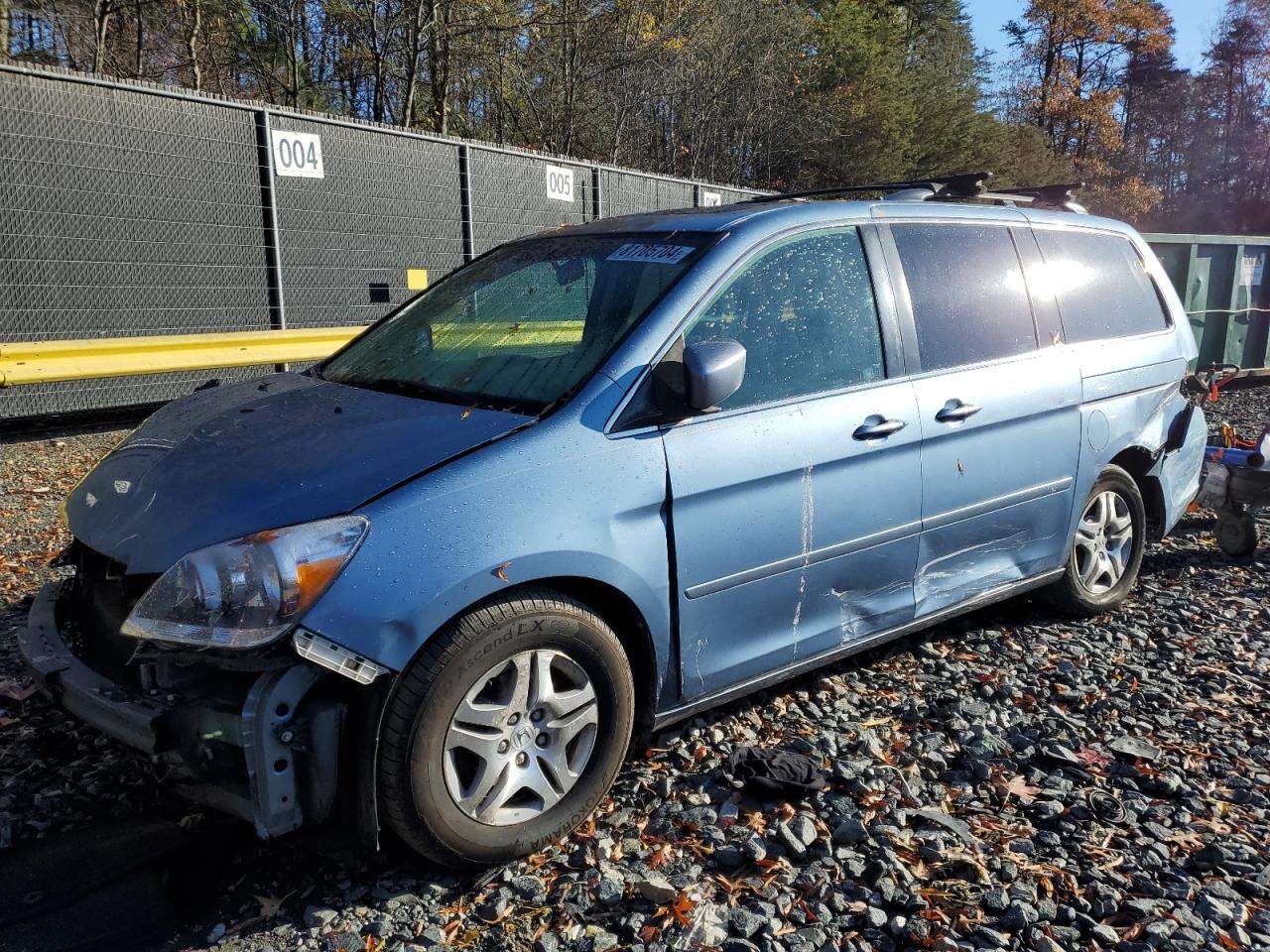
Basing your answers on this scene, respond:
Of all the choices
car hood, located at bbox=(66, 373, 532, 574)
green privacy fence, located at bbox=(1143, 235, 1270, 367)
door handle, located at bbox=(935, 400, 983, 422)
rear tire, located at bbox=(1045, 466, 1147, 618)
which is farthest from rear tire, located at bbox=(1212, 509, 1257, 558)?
green privacy fence, located at bbox=(1143, 235, 1270, 367)

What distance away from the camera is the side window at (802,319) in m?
3.37

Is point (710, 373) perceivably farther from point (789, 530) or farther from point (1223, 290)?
point (1223, 290)

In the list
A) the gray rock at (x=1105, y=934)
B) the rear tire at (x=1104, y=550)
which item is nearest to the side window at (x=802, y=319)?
the rear tire at (x=1104, y=550)

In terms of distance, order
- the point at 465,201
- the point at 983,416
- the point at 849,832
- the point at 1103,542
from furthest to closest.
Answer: the point at 465,201 < the point at 1103,542 < the point at 983,416 < the point at 849,832

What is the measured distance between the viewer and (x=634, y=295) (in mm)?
3391

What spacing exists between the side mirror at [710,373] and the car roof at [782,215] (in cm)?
61

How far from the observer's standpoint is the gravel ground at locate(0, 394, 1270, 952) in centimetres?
261

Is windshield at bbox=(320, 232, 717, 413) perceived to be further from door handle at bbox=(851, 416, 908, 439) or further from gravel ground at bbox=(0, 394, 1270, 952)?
gravel ground at bbox=(0, 394, 1270, 952)

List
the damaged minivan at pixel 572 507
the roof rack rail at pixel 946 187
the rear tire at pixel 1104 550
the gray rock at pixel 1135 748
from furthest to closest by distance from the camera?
the rear tire at pixel 1104 550 → the roof rack rail at pixel 946 187 → the gray rock at pixel 1135 748 → the damaged minivan at pixel 572 507

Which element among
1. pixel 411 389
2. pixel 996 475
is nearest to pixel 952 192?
pixel 996 475

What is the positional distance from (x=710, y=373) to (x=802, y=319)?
677mm

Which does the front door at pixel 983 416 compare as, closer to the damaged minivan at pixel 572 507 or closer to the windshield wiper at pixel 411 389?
the damaged minivan at pixel 572 507

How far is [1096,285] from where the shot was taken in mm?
4738

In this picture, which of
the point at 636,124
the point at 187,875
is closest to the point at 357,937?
the point at 187,875
